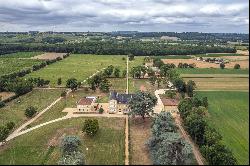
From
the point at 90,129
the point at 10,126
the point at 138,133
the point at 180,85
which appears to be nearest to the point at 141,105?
the point at 138,133

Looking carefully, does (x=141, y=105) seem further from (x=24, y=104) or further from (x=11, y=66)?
(x=11, y=66)

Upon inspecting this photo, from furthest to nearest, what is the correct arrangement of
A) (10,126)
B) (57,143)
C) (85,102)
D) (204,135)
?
(85,102), (10,126), (57,143), (204,135)

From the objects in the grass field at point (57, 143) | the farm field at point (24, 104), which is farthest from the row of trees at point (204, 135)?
the farm field at point (24, 104)

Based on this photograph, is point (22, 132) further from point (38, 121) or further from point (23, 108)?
point (23, 108)

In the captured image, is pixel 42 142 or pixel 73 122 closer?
pixel 42 142

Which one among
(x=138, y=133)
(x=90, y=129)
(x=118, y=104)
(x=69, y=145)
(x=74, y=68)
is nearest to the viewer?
(x=69, y=145)

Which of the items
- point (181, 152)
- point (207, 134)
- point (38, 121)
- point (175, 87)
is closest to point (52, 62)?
point (175, 87)

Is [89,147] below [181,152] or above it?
below

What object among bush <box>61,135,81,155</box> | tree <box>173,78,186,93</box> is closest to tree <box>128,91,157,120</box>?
bush <box>61,135,81,155</box>
